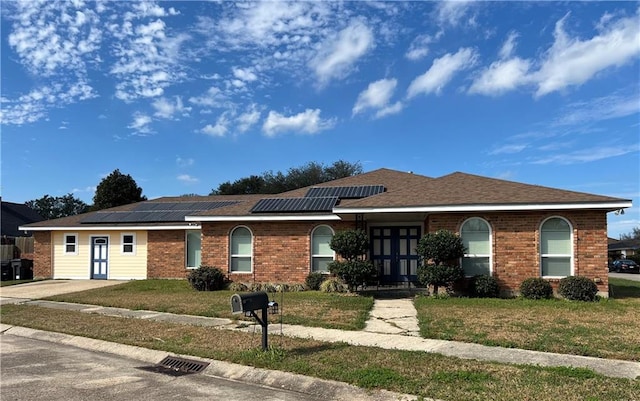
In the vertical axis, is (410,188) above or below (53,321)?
above

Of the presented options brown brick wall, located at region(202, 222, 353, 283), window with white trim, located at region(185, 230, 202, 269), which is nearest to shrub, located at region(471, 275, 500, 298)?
brown brick wall, located at region(202, 222, 353, 283)

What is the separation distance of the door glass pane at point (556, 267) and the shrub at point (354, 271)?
204 inches

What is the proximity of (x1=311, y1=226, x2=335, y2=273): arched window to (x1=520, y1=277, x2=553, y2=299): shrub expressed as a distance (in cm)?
680

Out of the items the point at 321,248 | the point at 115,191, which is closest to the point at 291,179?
the point at 115,191

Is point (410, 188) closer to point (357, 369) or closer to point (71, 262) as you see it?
point (357, 369)

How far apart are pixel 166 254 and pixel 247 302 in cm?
1687

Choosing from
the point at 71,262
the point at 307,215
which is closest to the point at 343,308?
the point at 307,215

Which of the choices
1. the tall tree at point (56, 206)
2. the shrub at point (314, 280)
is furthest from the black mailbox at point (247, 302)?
the tall tree at point (56, 206)

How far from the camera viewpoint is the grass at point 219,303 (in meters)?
11.2

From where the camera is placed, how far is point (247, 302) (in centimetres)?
729

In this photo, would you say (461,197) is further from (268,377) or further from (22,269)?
(22,269)

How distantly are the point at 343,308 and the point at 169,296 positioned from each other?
6.53 meters

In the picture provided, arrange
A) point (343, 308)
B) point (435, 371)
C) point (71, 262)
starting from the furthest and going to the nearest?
point (71, 262) < point (343, 308) < point (435, 371)

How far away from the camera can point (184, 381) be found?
674cm
